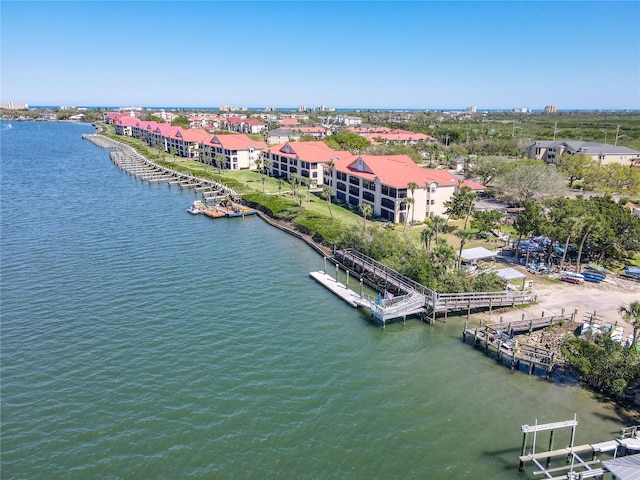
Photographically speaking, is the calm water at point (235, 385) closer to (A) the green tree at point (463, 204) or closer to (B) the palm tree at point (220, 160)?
(A) the green tree at point (463, 204)

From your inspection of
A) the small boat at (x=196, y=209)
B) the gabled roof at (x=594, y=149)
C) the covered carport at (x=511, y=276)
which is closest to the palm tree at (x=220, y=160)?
the small boat at (x=196, y=209)

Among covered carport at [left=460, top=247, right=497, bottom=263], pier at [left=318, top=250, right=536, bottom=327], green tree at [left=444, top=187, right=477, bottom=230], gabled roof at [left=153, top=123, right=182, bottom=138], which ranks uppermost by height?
gabled roof at [left=153, top=123, right=182, bottom=138]

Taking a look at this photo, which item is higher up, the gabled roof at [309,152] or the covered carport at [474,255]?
the gabled roof at [309,152]

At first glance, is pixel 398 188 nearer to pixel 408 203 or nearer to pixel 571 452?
pixel 408 203

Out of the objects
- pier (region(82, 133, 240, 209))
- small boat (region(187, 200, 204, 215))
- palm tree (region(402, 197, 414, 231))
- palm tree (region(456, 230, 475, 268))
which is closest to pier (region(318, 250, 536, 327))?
palm tree (region(456, 230, 475, 268))

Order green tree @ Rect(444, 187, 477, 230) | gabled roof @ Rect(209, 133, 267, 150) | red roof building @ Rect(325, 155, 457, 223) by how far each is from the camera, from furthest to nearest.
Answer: gabled roof @ Rect(209, 133, 267, 150) < red roof building @ Rect(325, 155, 457, 223) < green tree @ Rect(444, 187, 477, 230)

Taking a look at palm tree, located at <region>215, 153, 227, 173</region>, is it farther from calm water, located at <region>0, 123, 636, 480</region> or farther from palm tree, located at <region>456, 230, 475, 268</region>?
palm tree, located at <region>456, 230, 475, 268</region>

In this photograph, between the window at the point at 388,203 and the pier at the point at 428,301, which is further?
the window at the point at 388,203
